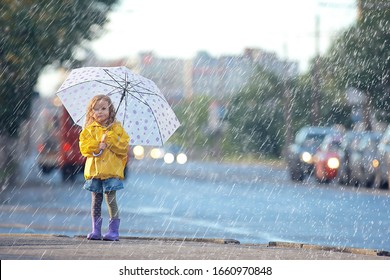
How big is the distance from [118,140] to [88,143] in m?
0.26

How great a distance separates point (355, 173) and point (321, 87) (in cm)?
3299

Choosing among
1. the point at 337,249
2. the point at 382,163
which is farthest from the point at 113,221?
the point at 382,163

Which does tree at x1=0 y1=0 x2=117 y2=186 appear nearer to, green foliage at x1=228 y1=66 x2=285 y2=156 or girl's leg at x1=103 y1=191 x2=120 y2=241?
girl's leg at x1=103 y1=191 x2=120 y2=241

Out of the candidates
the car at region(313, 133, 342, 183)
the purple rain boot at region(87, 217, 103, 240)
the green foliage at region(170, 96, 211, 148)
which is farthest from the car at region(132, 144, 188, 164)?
the purple rain boot at region(87, 217, 103, 240)

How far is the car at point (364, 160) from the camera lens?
30.5 meters

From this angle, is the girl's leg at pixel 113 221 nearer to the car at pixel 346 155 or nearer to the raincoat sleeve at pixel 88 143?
the raincoat sleeve at pixel 88 143

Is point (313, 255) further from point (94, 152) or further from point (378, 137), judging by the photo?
point (378, 137)

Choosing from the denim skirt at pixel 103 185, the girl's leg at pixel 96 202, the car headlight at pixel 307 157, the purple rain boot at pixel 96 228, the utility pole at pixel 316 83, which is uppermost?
the denim skirt at pixel 103 185

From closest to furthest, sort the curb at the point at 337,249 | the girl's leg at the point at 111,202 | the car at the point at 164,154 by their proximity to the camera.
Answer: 1. the curb at the point at 337,249
2. the girl's leg at the point at 111,202
3. the car at the point at 164,154

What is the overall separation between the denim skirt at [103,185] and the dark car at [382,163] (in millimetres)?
17209

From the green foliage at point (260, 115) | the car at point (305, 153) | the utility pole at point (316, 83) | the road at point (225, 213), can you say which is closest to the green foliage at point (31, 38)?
the road at point (225, 213)

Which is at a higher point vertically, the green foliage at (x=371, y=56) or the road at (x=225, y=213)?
the road at (x=225, y=213)

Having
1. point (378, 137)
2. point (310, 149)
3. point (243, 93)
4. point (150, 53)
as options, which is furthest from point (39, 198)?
point (150, 53)

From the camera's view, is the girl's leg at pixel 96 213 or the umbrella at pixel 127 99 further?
the umbrella at pixel 127 99
